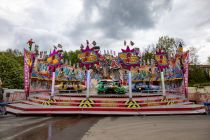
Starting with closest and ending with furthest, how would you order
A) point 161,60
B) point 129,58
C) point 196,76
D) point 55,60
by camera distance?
point 129,58, point 55,60, point 161,60, point 196,76

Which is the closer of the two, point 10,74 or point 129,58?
point 129,58

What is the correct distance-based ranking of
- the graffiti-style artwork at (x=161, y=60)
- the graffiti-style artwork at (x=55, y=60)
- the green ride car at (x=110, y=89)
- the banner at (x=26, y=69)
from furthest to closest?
the green ride car at (x=110, y=89)
the banner at (x=26, y=69)
the graffiti-style artwork at (x=161, y=60)
the graffiti-style artwork at (x=55, y=60)

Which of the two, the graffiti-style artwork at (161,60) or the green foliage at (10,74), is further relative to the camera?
the green foliage at (10,74)

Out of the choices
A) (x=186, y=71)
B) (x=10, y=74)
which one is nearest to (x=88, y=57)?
(x=186, y=71)

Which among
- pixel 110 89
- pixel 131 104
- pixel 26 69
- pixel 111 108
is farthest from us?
pixel 110 89

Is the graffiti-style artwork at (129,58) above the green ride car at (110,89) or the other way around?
above

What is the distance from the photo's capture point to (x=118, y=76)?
48719 millimetres

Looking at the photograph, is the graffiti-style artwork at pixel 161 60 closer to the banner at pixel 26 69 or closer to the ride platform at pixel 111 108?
the ride platform at pixel 111 108

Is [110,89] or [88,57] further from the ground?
[88,57]

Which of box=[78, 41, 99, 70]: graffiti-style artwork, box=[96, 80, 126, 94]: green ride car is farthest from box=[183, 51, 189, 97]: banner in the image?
box=[78, 41, 99, 70]: graffiti-style artwork

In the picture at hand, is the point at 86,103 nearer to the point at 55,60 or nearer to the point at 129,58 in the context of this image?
the point at 129,58

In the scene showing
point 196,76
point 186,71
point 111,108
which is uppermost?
point 196,76

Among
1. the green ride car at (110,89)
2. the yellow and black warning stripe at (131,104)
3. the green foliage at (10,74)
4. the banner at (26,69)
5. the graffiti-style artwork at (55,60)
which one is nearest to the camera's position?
the yellow and black warning stripe at (131,104)

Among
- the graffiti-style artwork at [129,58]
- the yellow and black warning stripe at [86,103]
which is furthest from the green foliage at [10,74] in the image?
the graffiti-style artwork at [129,58]
